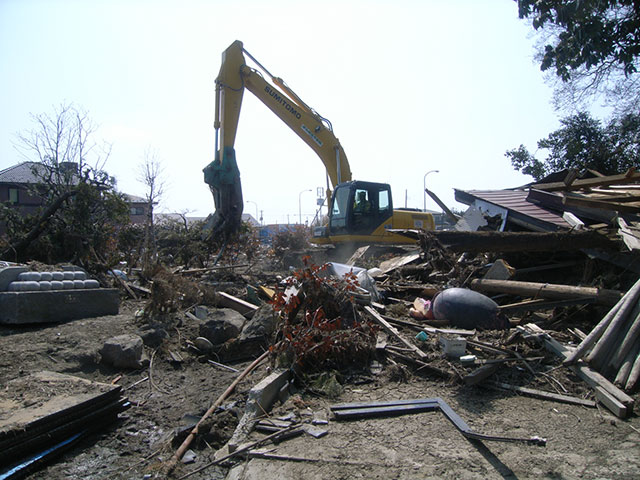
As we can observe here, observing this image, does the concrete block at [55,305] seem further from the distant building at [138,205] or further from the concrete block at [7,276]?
the distant building at [138,205]

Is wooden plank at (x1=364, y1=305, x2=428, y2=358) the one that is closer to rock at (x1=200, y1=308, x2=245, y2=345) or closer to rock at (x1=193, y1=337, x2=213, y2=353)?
rock at (x1=200, y1=308, x2=245, y2=345)

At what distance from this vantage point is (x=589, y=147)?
18.2 meters

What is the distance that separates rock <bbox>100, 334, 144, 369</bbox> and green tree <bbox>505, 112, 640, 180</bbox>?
54.2 ft

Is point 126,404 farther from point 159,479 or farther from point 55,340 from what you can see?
point 55,340

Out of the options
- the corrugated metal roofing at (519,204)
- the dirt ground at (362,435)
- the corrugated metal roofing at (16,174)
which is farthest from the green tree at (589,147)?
the corrugated metal roofing at (16,174)

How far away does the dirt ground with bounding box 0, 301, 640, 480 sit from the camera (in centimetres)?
284

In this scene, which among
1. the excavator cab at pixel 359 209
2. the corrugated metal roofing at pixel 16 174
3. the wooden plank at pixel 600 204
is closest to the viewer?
the wooden plank at pixel 600 204

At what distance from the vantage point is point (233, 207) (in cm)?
1097

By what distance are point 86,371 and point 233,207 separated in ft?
21.5

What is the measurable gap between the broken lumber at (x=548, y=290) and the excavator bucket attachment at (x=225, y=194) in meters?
6.45

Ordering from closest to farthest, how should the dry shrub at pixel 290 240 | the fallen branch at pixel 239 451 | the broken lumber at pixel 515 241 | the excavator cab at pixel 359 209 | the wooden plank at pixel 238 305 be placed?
the fallen branch at pixel 239 451, the broken lumber at pixel 515 241, the wooden plank at pixel 238 305, the excavator cab at pixel 359 209, the dry shrub at pixel 290 240

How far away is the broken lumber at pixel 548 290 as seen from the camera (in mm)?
5309

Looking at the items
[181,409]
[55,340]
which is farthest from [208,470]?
[55,340]

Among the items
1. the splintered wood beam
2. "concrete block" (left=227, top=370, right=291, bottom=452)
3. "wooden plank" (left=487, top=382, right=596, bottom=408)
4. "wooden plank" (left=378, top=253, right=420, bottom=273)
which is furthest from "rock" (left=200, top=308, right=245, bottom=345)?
the splintered wood beam
